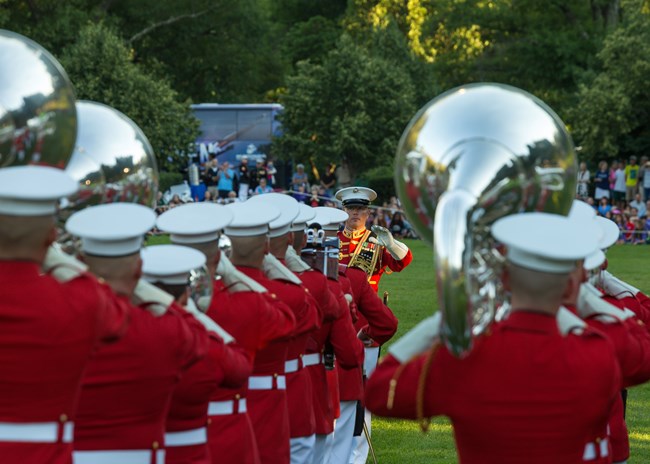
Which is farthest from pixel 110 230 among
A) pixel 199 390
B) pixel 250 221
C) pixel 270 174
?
pixel 270 174

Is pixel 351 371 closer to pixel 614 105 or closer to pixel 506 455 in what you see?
pixel 506 455

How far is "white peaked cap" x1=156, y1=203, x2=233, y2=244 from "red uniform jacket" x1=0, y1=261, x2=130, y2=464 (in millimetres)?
1441

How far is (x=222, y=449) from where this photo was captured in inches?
233

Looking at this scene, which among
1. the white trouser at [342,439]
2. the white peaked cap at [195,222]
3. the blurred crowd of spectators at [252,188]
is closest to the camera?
the white peaked cap at [195,222]

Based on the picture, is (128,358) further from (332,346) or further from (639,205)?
(639,205)

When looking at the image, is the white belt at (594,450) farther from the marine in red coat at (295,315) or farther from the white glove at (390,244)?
the white glove at (390,244)

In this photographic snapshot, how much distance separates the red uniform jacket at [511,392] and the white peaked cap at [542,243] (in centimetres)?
18

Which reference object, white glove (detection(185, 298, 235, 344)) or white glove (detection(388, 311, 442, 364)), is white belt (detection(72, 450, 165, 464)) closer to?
white glove (detection(185, 298, 235, 344))

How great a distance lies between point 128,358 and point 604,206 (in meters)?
26.7

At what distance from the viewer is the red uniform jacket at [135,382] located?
186 inches

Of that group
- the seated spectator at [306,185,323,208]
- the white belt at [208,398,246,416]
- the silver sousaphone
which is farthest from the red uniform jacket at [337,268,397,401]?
the seated spectator at [306,185,323,208]

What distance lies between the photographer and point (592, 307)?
18.4ft

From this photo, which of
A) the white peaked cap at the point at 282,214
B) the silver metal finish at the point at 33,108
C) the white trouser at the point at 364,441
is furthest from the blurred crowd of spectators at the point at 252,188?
the silver metal finish at the point at 33,108

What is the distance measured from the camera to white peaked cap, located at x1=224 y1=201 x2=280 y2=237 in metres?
6.54
